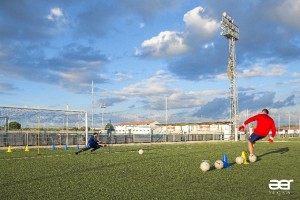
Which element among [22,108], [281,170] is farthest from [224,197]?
[22,108]

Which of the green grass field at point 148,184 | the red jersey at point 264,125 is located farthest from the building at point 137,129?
the green grass field at point 148,184

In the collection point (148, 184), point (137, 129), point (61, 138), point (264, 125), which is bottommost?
point (137, 129)

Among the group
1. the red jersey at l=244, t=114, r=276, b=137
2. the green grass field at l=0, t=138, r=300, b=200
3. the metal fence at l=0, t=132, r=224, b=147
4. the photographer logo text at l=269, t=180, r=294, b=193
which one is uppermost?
the red jersey at l=244, t=114, r=276, b=137

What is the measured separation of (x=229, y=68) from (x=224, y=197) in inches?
2442

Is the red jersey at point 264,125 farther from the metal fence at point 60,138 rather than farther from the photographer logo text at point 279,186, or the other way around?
the metal fence at point 60,138

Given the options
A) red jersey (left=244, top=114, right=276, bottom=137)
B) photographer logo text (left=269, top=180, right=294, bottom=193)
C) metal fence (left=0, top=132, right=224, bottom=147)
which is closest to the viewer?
photographer logo text (left=269, top=180, right=294, bottom=193)

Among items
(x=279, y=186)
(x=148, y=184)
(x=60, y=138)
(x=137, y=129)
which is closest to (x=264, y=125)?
(x=279, y=186)

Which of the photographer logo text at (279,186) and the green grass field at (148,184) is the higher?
the photographer logo text at (279,186)

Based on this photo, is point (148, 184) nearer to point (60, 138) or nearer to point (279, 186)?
point (279, 186)

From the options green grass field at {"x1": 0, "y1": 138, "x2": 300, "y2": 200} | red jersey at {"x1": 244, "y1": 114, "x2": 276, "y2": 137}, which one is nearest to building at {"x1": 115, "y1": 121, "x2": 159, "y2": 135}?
red jersey at {"x1": 244, "y1": 114, "x2": 276, "y2": 137}

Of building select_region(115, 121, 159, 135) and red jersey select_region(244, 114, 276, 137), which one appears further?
building select_region(115, 121, 159, 135)

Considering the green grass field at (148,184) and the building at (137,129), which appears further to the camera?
the building at (137,129)

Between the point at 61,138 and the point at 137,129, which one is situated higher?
A: the point at 61,138

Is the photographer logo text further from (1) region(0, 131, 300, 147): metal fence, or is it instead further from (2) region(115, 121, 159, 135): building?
(2) region(115, 121, 159, 135): building
